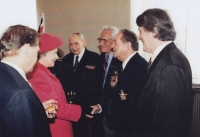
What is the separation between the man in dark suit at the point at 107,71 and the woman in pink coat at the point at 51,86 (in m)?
0.45

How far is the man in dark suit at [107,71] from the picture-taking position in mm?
2848

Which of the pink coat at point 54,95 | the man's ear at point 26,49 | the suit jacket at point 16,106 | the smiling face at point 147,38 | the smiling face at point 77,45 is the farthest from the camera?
the smiling face at point 77,45

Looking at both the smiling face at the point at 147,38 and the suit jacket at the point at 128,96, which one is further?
the suit jacket at the point at 128,96

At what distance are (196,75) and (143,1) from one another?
1.25 m

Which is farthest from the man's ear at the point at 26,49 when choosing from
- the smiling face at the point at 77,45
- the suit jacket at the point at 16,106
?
the smiling face at the point at 77,45

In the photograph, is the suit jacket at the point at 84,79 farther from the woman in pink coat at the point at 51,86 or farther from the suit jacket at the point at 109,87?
the woman in pink coat at the point at 51,86

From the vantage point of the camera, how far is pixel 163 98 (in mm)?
1632

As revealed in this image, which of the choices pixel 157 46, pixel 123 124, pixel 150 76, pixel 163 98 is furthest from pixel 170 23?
pixel 123 124

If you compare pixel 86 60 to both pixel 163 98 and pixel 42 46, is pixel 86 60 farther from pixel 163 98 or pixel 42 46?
pixel 163 98

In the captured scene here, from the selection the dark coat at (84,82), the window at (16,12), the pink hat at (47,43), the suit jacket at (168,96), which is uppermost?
the window at (16,12)

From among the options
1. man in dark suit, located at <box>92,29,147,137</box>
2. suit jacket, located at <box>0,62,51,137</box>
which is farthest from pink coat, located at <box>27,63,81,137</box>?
suit jacket, located at <box>0,62,51,137</box>

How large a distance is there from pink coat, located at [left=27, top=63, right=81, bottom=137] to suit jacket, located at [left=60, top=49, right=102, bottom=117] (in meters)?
1.25

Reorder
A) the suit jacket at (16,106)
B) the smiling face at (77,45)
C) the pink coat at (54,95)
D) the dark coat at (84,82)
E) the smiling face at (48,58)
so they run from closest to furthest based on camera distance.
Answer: the suit jacket at (16,106)
the pink coat at (54,95)
the smiling face at (48,58)
the dark coat at (84,82)
the smiling face at (77,45)

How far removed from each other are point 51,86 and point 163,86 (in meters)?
0.93
